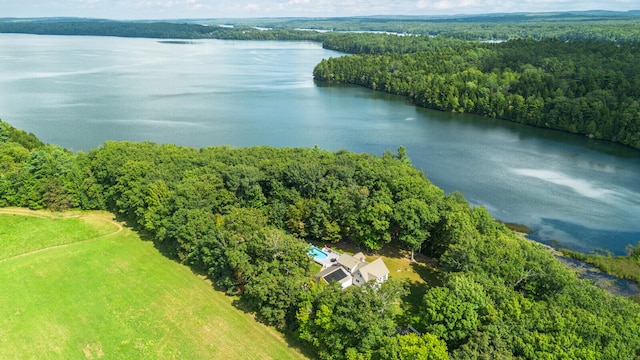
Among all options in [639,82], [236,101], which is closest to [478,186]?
[639,82]

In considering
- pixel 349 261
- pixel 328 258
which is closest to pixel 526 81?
pixel 328 258

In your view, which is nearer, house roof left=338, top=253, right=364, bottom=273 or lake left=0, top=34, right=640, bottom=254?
house roof left=338, top=253, right=364, bottom=273

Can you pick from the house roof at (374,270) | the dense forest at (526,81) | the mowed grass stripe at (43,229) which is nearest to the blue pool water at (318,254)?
the house roof at (374,270)

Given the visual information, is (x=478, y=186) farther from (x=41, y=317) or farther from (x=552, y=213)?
(x=41, y=317)

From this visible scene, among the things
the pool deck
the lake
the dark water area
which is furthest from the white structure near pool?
the lake

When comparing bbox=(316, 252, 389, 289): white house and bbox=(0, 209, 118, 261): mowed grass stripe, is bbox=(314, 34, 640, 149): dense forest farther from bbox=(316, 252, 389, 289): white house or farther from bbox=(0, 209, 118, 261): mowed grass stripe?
bbox=(0, 209, 118, 261): mowed grass stripe

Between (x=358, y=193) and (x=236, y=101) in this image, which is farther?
(x=236, y=101)

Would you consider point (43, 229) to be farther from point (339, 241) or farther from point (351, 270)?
point (351, 270)
